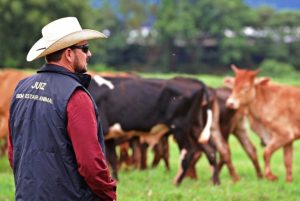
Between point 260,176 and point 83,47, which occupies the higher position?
point 83,47

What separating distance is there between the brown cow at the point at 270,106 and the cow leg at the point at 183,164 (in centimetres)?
171

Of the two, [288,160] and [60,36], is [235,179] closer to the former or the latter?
[288,160]

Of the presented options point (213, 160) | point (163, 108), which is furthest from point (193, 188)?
point (163, 108)

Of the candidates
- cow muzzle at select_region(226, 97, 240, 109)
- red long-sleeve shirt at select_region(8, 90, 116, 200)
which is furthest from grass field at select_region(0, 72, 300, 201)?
red long-sleeve shirt at select_region(8, 90, 116, 200)

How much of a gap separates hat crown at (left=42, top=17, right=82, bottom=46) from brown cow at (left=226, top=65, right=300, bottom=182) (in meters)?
8.24

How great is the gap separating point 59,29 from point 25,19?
155 ft

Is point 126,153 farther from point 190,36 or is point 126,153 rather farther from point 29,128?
point 190,36

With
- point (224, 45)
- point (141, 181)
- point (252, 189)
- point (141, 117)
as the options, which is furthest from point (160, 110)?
point (224, 45)

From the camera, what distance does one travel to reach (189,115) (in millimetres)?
12016

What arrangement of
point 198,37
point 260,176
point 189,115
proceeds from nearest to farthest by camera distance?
1. point 189,115
2. point 260,176
3. point 198,37

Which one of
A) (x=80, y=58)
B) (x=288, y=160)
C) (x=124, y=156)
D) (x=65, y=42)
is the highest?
(x=65, y=42)

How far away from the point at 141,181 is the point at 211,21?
6990 centimetres

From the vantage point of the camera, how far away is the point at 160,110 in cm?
1207

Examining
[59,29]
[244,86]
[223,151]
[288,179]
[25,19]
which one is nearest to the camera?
[59,29]
